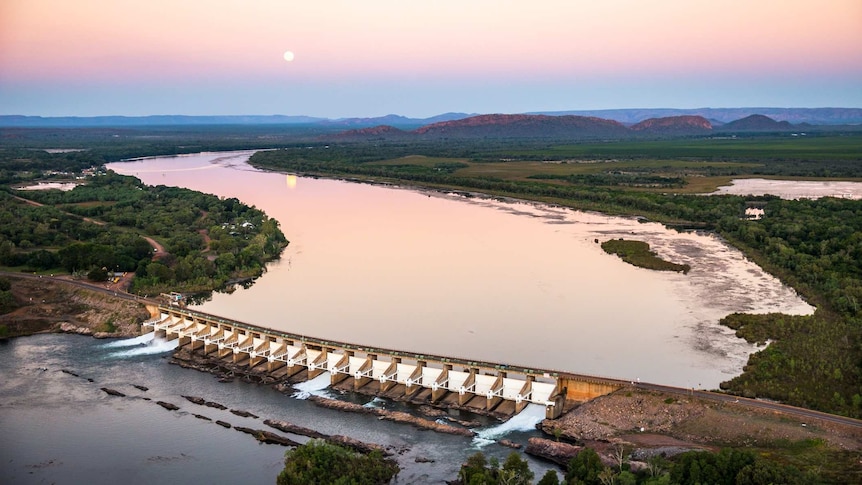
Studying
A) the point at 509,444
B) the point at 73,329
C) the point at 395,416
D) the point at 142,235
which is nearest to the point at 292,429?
the point at 395,416

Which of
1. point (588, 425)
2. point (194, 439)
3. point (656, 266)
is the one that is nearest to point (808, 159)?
point (656, 266)

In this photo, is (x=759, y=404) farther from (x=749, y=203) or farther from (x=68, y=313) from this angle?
(x=749, y=203)

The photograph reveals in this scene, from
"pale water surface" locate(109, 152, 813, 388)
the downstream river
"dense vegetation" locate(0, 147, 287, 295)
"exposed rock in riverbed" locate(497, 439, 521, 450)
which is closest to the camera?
"exposed rock in riverbed" locate(497, 439, 521, 450)

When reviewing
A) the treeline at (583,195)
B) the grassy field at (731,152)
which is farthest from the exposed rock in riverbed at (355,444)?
the grassy field at (731,152)

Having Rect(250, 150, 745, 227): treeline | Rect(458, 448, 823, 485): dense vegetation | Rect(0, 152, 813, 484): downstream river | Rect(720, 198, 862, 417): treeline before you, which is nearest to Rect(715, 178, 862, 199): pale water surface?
Rect(250, 150, 745, 227): treeline

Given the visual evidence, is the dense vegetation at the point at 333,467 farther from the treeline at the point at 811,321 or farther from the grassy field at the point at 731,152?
the grassy field at the point at 731,152

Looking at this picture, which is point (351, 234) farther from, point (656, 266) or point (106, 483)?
point (106, 483)

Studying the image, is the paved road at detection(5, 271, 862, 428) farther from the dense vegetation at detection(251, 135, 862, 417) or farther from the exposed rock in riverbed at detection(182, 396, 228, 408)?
the exposed rock in riverbed at detection(182, 396, 228, 408)
